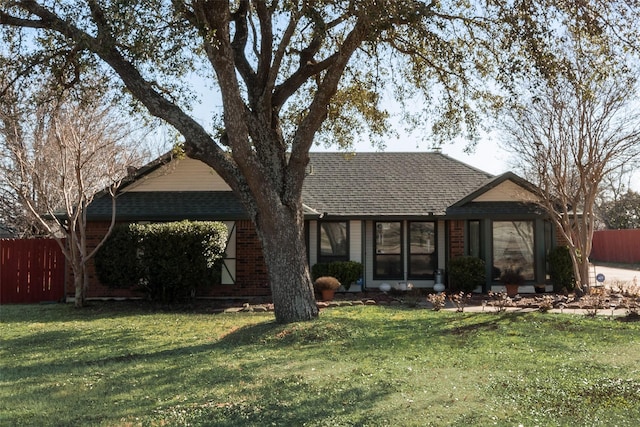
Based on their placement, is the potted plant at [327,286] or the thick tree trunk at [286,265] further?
the potted plant at [327,286]

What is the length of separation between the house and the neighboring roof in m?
0.06

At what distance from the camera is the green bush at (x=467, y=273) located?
57.2 feet

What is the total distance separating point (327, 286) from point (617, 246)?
30103 mm

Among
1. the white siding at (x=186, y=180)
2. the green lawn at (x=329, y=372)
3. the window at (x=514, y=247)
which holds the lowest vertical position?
the green lawn at (x=329, y=372)

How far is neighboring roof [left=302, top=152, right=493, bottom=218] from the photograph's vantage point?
18.9 meters

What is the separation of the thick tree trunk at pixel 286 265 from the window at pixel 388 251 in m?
8.12

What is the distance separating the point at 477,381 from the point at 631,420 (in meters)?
1.82

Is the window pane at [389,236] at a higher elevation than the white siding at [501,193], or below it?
below

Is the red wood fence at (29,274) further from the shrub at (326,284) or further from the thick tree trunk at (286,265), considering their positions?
the thick tree trunk at (286,265)

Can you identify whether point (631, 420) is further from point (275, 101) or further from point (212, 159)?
point (275, 101)

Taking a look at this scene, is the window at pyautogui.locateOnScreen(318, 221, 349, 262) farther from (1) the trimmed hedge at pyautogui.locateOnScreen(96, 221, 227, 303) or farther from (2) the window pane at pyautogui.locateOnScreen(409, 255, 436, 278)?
(1) the trimmed hedge at pyautogui.locateOnScreen(96, 221, 227, 303)

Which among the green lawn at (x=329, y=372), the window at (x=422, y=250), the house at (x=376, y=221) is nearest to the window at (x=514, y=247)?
the house at (x=376, y=221)

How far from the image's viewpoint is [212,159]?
430 inches

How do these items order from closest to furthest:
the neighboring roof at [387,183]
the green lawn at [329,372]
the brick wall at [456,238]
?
1. the green lawn at [329,372]
2. the brick wall at [456,238]
3. the neighboring roof at [387,183]
